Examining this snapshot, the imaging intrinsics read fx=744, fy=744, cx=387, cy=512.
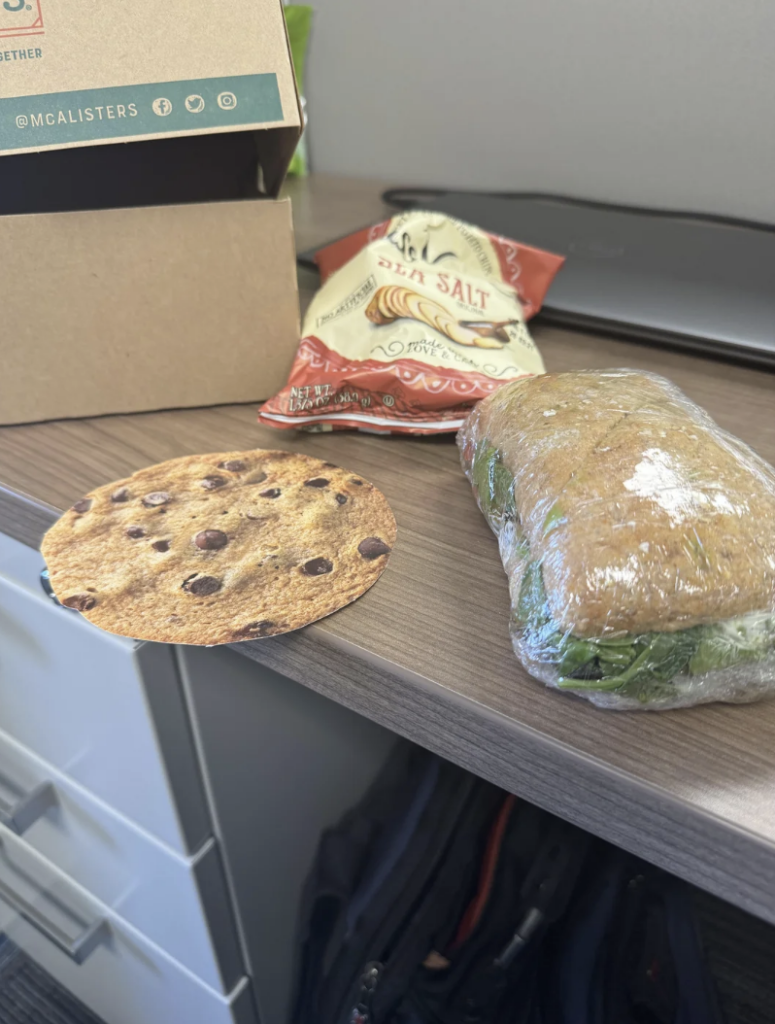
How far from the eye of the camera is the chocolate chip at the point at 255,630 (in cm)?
34

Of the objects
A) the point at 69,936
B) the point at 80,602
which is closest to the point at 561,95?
the point at 80,602

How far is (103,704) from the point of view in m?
0.45

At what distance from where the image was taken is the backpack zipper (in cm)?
59

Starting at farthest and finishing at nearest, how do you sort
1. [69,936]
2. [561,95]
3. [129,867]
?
[561,95] < [69,936] < [129,867]

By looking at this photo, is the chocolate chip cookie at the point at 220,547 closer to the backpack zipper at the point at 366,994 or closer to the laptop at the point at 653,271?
the laptop at the point at 653,271

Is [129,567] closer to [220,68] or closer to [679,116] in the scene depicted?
[220,68]

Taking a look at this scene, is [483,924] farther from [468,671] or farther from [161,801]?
[468,671]

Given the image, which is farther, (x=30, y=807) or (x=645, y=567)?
(x=30, y=807)

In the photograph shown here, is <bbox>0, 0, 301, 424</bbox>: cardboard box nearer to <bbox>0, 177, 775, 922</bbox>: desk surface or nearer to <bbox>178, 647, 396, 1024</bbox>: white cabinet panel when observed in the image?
<bbox>0, 177, 775, 922</bbox>: desk surface

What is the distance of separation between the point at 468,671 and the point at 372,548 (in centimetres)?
10

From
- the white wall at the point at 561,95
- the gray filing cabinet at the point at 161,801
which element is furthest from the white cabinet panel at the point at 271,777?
the white wall at the point at 561,95

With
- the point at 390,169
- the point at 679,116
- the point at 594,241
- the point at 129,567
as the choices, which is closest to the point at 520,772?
the point at 129,567

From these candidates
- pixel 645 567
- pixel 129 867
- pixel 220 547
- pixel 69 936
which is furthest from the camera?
pixel 69 936

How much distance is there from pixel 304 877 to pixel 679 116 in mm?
821
